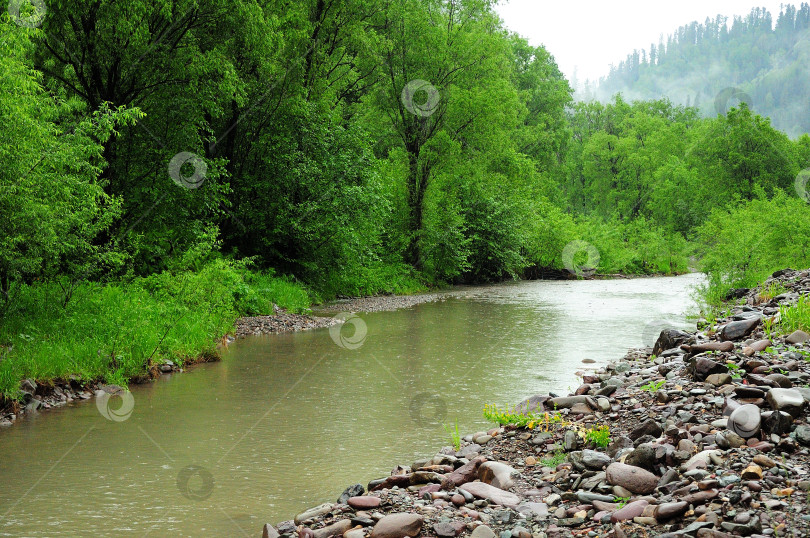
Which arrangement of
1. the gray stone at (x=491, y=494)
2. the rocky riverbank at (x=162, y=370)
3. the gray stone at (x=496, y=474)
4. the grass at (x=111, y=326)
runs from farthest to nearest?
1. the grass at (x=111, y=326)
2. the rocky riverbank at (x=162, y=370)
3. the gray stone at (x=496, y=474)
4. the gray stone at (x=491, y=494)

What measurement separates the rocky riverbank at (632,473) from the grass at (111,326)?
6665mm

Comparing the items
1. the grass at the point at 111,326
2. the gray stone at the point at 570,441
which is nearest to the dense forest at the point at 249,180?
the grass at the point at 111,326

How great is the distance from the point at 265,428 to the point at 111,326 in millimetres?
4864

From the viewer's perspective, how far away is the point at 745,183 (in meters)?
60.0

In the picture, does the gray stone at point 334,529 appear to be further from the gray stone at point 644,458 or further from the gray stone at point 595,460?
the gray stone at point 644,458

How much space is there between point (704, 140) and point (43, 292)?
64.1 meters

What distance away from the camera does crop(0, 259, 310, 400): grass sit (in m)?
10.5

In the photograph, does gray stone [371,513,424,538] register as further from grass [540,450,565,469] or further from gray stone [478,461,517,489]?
grass [540,450,565,469]

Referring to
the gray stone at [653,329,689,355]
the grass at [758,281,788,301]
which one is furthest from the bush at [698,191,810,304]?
the gray stone at [653,329,689,355]

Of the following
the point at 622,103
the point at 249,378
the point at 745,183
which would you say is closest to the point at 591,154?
the point at 622,103

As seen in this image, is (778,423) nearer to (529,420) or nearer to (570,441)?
(570,441)

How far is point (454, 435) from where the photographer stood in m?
7.92

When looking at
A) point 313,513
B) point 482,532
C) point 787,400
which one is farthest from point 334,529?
point 787,400

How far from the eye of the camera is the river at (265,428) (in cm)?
614
